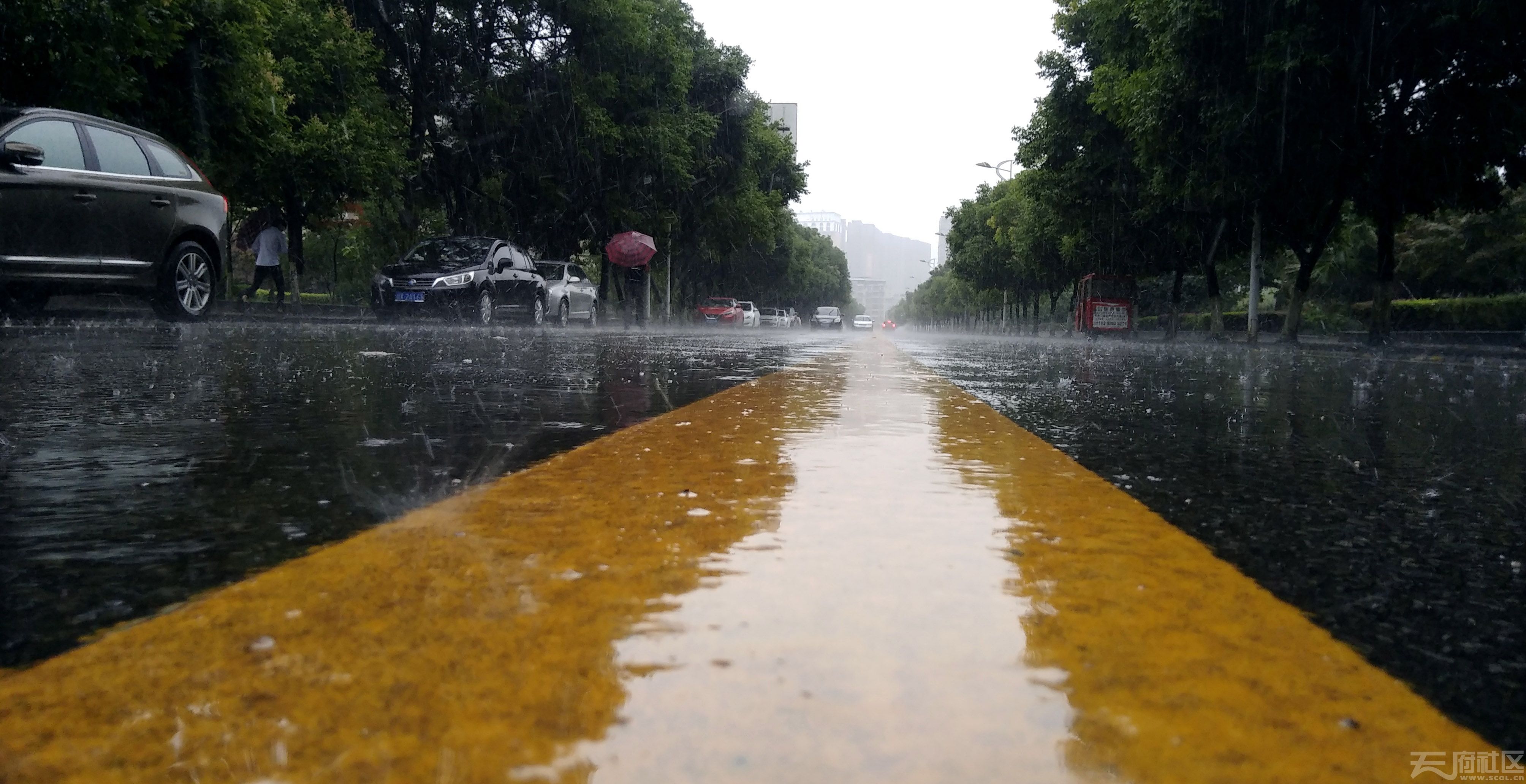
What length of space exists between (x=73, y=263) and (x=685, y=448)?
823 cm

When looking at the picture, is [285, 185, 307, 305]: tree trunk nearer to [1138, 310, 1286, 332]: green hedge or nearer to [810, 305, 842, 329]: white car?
[1138, 310, 1286, 332]: green hedge

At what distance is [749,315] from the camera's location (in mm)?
56156

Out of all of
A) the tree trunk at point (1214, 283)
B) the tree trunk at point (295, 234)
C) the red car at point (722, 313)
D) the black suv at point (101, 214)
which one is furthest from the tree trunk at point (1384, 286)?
the red car at point (722, 313)

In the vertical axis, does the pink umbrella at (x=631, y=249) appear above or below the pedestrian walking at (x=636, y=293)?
above

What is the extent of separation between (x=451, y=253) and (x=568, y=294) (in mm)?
4731

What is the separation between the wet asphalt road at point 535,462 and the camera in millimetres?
1707

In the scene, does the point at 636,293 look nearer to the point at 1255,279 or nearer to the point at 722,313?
the point at 722,313

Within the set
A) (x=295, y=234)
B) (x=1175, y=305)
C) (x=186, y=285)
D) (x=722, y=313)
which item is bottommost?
(x=722, y=313)

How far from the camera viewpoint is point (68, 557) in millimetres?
1932

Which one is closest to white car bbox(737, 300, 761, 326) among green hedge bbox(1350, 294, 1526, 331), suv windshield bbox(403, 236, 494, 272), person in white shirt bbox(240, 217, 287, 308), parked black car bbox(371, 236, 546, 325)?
green hedge bbox(1350, 294, 1526, 331)

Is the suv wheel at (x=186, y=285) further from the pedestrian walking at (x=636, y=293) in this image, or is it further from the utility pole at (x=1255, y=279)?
the utility pole at (x=1255, y=279)

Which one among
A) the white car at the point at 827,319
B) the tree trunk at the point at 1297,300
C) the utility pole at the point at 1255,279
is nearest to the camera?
the tree trunk at the point at 1297,300

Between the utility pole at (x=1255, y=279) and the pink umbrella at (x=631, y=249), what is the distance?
19029 millimetres

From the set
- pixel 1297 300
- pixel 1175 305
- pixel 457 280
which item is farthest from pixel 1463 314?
pixel 457 280
